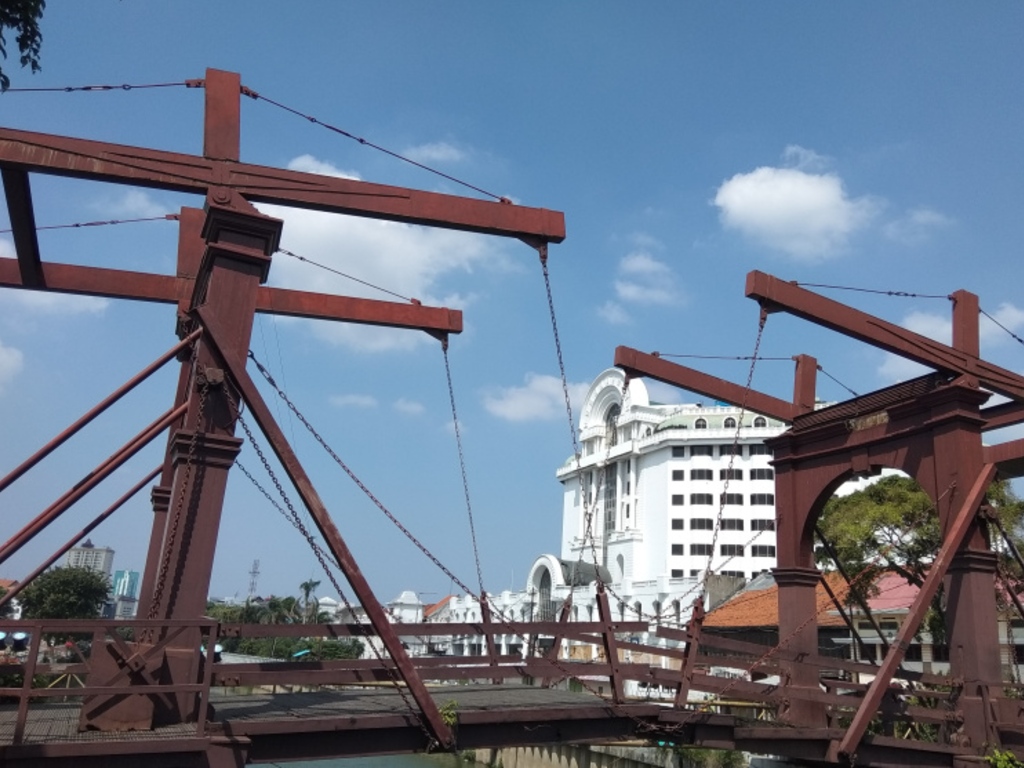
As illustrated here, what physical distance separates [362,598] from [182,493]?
6.17 feet

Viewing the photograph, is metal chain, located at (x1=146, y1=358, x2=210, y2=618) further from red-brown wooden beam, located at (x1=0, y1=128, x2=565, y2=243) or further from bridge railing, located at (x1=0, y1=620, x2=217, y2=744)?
red-brown wooden beam, located at (x1=0, y1=128, x2=565, y2=243)

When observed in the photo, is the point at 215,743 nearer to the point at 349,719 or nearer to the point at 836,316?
the point at 349,719

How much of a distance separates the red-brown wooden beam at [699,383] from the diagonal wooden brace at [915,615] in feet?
11.4

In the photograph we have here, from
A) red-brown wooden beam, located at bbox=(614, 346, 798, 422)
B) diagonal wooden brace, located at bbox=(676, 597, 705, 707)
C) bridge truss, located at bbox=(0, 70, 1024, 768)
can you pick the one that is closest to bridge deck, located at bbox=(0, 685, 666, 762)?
bridge truss, located at bbox=(0, 70, 1024, 768)

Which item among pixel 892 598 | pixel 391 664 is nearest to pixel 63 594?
pixel 892 598

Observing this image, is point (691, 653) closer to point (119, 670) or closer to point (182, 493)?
point (182, 493)

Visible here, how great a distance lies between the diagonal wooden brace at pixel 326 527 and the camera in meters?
7.89

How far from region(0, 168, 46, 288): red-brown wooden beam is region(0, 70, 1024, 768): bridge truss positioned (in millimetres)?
31

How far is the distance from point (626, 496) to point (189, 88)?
245 ft

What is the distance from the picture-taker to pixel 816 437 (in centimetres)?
1385

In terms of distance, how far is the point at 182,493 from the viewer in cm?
800

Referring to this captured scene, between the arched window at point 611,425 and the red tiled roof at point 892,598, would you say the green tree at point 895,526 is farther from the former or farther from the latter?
the arched window at point 611,425

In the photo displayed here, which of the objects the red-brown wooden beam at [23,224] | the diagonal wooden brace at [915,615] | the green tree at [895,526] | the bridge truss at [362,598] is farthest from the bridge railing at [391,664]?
the green tree at [895,526]

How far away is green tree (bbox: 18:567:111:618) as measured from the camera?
54594 mm
